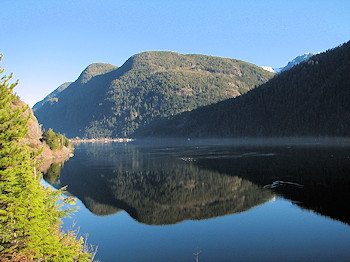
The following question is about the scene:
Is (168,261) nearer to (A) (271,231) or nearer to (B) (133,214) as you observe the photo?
(A) (271,231)

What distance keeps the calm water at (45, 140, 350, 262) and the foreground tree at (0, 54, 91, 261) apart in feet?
38.2

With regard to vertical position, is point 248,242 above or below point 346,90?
below

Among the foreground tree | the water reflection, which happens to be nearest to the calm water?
the water reflection

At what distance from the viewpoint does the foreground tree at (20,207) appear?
496 inches

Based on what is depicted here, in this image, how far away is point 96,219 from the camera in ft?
121

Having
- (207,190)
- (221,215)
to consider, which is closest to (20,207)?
(221,215)

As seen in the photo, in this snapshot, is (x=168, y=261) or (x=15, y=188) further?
(x=168, y=261)

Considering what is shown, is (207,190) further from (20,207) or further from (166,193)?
(20,207)

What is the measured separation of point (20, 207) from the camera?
44.3 ft

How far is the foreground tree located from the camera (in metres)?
12.6

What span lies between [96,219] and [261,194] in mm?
23386

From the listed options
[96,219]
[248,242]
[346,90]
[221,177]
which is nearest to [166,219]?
[96,219]

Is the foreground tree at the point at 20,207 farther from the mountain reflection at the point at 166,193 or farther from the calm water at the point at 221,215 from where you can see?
the mountain reflection at the point at 166,193

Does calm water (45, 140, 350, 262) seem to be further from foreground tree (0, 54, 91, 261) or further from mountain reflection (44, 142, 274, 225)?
foreground tree (0, 54, 91, 261)
